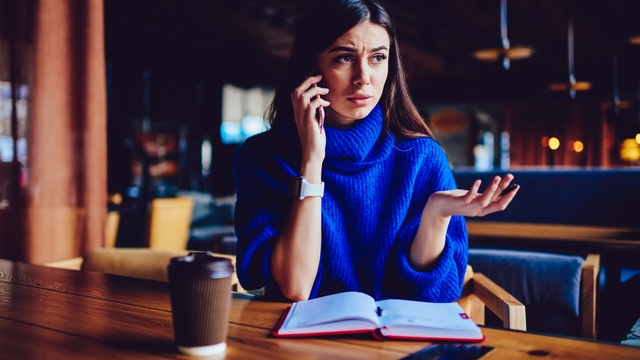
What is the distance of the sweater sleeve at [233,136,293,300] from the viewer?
1.25 m

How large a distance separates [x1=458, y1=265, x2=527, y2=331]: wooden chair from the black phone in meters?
0.40

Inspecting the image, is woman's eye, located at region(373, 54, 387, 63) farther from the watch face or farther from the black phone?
the black phone

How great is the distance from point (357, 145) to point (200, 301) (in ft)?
2.55

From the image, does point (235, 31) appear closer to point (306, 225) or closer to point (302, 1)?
point (302, 1)

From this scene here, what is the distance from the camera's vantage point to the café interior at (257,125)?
2262 millimetres

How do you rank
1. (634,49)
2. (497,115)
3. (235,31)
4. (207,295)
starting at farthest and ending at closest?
(497,115)
(634,49)
(235,31)
(207,295)

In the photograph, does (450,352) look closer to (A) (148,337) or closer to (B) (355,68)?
(A) (148,337)

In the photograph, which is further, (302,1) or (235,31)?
(235,31)

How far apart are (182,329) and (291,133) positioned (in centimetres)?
78

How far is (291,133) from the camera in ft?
4.71

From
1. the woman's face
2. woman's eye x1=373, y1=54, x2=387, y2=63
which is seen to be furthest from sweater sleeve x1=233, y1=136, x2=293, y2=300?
woman's eye x1=373, y1=54, x2=387, y2=63

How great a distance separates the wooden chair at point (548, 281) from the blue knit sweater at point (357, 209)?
3.69 feet

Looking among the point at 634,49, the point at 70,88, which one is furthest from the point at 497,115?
the point at 70,88

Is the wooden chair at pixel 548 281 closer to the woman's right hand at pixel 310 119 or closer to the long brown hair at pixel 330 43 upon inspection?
the long brown hair at pixel 330 43
